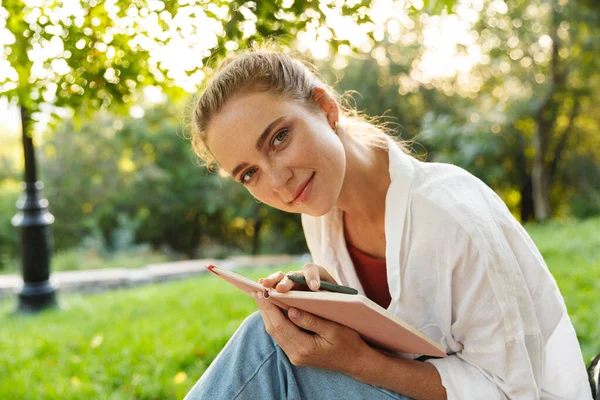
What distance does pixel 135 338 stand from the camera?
3.77 metres

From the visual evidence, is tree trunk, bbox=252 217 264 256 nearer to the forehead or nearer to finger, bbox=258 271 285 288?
the forehead

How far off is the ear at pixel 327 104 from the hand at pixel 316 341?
637mm

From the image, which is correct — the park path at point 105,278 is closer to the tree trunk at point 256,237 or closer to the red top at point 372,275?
the red top at point 372,275

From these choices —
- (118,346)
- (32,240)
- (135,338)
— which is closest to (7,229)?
(32,240)

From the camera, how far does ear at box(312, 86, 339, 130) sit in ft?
5.79

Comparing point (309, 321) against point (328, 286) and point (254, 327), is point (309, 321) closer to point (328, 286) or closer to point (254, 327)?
point (328, 286)

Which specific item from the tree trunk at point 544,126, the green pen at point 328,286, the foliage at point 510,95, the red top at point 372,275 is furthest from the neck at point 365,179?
the tree trunk at point 544,126

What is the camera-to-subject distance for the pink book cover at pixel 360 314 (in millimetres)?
1230

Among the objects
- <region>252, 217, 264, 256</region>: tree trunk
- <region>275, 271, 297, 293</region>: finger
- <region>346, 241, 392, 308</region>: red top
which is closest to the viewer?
<region>275, 271, 297, 293</region>: finger

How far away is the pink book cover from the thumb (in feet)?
0.06

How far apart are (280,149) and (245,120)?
0.13 meters

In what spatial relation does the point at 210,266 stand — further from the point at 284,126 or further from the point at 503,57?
the point at 503,57

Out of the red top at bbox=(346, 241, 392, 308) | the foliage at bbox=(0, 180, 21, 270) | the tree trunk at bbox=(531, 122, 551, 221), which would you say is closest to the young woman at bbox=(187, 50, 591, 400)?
the red top at bbox=(346, 241, 392, 308)

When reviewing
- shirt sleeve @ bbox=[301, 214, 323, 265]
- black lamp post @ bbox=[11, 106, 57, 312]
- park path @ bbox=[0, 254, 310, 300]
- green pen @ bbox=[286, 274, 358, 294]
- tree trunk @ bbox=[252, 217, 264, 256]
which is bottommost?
tree trunk @ bbox=[252, 217, 264, 256]
